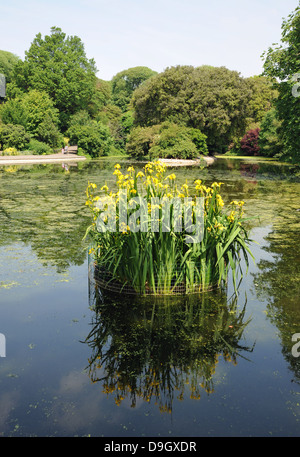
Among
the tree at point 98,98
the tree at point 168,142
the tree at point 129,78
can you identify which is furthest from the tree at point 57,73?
the tree at point 129,78

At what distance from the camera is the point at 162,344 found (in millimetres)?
3709

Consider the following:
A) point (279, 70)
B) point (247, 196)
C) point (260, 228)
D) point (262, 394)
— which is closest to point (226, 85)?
point (279, 70)

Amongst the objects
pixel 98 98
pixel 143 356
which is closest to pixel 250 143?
pixel 98 98

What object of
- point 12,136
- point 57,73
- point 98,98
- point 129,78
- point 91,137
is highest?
point 129,78

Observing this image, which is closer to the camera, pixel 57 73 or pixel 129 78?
pixel 57 73

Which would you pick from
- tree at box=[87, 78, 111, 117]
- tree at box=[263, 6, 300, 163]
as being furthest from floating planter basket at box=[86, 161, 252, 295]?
tree at box=[87, 78, 111, 117]

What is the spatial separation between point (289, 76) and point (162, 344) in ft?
45.7

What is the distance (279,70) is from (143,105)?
24263 millimetres

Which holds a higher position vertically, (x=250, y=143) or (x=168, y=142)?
(x=168, y=142)

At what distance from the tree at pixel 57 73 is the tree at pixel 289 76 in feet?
99.0

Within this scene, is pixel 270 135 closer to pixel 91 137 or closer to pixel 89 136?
pixel 91 137

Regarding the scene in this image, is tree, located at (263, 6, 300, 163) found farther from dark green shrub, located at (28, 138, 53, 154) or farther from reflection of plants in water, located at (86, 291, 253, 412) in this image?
dark green shrub, located at (28, 138, 53, 154)

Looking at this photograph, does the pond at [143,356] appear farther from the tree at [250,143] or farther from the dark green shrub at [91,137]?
the tree at [250,143]
